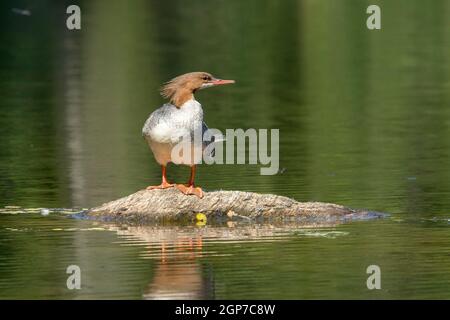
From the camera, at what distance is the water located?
17.6m

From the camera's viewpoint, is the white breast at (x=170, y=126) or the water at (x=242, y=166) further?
the white breast at (x=170, y=126)

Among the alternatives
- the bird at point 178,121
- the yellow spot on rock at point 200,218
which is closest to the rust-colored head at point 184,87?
the bird at point 178,121

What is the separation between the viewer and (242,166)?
89.2ft

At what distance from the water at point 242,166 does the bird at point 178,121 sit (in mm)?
946

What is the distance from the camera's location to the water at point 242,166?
17562 mm

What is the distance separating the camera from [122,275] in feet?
57.4

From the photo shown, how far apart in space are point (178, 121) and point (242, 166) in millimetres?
6996

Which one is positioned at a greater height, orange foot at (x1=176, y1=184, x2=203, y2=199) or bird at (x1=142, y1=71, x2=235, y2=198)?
bird at (x1=142, y1=71, x2=235, y2=198)

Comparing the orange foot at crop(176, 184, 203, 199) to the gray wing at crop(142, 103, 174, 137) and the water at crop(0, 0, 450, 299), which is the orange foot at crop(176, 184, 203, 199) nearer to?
the water at crop(0, 0, 450, 299)

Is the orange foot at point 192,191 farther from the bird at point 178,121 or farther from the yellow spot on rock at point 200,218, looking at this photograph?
the yellow spot on rock at point 200,218

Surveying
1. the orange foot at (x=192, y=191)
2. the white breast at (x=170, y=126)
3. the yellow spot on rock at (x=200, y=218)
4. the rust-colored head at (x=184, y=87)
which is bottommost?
the yellow spot on rock at (x=200, y=218)

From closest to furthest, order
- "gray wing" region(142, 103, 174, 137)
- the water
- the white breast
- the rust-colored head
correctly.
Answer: the water
the white breast
"gray wing" region(142, 103, 174, 137)
the rust-colored head

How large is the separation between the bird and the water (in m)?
0.95

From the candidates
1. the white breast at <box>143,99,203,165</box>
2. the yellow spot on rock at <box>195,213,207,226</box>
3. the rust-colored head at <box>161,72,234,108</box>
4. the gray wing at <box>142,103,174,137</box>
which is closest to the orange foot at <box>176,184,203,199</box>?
the yellow spot on rock at <box>195,213,207,226</box>
